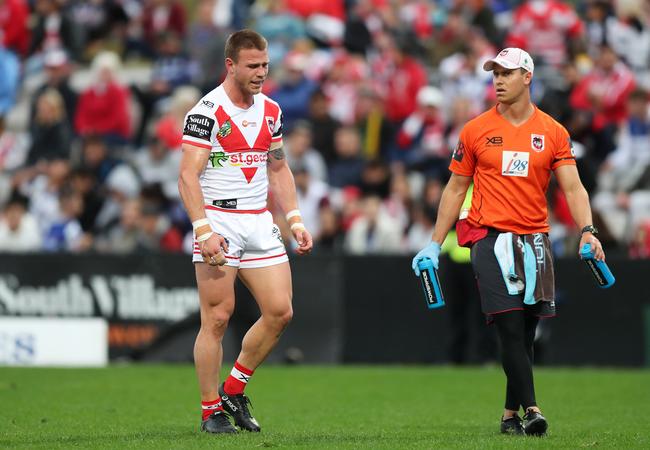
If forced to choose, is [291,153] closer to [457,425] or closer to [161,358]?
[161,358]

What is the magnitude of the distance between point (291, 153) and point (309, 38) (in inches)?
154

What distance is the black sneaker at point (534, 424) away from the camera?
27.0 ft

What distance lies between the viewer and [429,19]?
72.2ft

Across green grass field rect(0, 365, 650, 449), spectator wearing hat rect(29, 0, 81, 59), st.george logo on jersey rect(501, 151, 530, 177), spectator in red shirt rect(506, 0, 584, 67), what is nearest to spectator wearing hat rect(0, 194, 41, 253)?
green grass field rect(0, 365, 650, 449)

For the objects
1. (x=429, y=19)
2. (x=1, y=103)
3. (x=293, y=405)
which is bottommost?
(x=293, y=405)

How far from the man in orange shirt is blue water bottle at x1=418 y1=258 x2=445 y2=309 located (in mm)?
41

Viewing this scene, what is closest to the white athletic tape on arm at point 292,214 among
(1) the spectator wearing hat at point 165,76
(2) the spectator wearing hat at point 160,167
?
(2) the spectator wearing hat at point 160,167

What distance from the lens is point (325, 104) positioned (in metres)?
19.6

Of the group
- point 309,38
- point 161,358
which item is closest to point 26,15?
point 309,38

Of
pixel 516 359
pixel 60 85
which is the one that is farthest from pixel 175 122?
pixel 516 359

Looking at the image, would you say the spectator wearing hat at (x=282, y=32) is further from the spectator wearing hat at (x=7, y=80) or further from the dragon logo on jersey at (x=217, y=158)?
the dragon logo on jersey at (x=217, y=158)

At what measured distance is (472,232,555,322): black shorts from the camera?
8.44 meters

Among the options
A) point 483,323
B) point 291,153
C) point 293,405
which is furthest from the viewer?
point 291,153

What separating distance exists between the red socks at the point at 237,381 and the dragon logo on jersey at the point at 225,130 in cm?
156
